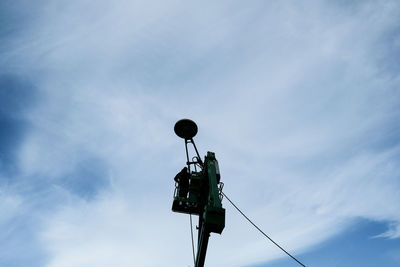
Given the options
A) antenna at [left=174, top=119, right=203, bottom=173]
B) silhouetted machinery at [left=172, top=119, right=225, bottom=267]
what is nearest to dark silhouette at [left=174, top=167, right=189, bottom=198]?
silhouetted machinery at [left=172, top=119, right=225, bottom=267]

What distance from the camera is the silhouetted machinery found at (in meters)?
5.87

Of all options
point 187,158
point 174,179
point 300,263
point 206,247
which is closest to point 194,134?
point 187,158

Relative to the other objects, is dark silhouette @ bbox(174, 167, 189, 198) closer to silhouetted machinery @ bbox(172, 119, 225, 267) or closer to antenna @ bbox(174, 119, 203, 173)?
silhouetted machinery @ bbox(172, 119, 225, 267)

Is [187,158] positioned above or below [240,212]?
above

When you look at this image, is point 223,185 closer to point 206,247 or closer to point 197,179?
point 197,179

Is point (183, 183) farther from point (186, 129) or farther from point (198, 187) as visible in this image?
point (186, 129)

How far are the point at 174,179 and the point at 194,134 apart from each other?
152 centimetres

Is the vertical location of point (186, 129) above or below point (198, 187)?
above

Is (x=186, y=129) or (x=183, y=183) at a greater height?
(x=186, y=129)

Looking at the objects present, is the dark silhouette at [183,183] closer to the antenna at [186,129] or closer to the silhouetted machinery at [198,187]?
the silhouetted machinery at [198,187]

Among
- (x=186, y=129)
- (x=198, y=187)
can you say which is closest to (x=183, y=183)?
(x=198, y=187)

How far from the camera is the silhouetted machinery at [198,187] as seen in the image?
5.87 metres

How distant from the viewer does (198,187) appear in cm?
754

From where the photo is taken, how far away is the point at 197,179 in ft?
24.8
